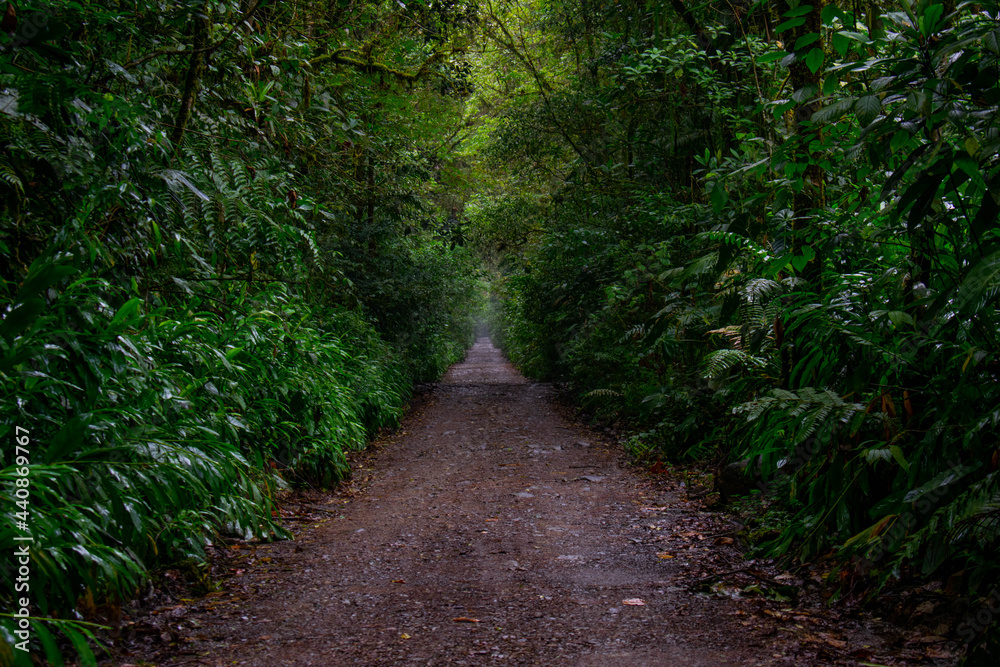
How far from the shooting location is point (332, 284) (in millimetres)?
9281

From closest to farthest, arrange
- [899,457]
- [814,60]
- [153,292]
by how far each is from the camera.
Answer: [814,60] < [899,457] < [153,292]

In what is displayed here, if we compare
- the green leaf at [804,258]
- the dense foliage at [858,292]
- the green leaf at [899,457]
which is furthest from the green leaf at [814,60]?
the green leaf at [899,457]

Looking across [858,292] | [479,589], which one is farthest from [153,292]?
[858,292]

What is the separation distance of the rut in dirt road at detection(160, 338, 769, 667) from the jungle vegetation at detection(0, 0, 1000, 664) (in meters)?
0.62

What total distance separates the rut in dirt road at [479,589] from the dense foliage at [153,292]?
24.0 inches

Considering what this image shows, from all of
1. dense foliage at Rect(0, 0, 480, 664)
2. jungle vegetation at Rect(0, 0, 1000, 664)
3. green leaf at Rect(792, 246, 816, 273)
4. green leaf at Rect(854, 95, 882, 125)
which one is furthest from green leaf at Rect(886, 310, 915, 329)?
dense foliage at Rect(0, 0, 480, 664)

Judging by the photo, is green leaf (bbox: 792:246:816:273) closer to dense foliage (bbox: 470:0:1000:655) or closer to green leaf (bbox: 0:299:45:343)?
dense foliage (bbox: 470:0:1000:655)

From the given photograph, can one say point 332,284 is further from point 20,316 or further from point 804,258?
point 804,258

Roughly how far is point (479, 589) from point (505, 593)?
0.17m

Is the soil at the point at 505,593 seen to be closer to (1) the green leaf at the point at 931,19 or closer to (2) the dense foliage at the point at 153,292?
(2) the dense foliage at the point at 153,292

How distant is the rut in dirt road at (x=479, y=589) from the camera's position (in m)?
3.14

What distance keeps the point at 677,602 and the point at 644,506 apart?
2305 mm

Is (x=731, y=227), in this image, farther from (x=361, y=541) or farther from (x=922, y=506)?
(x=361, y=541)

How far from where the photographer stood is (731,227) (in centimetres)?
372
